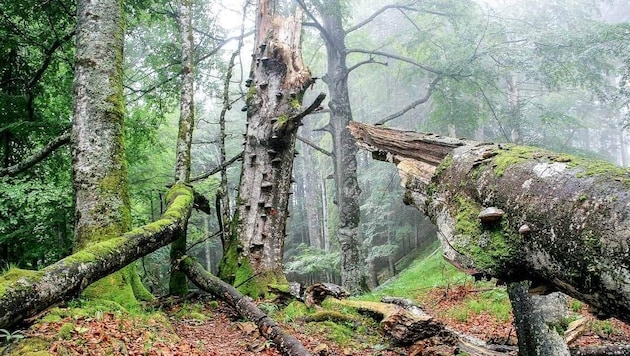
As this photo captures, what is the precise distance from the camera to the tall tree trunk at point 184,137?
6402mm

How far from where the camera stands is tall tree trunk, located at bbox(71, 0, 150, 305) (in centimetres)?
438

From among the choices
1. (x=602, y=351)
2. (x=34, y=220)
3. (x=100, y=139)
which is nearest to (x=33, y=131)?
(x=34, y=220)

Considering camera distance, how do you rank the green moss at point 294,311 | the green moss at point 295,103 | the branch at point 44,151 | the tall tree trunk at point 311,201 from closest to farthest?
the branch at point 44,151 < the green moss at point 294,311 < the green moss at point 295,103 < the tall tree trunk at point 311,201

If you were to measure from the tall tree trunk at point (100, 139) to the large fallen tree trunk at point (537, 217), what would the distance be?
349 cm

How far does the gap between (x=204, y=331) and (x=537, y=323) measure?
395 cm

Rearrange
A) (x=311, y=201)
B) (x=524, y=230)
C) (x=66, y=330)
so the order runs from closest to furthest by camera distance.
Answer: (x=524, y=230) < (x=66, y=330) < (x=311, y=201)

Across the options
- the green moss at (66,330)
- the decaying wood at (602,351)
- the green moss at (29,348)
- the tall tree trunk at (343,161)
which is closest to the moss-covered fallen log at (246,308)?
the green moss at (66,330)

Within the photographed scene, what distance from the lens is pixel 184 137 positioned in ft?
21.5

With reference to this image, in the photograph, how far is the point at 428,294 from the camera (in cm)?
1209

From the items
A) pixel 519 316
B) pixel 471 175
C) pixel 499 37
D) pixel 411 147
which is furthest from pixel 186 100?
pixel 499 37

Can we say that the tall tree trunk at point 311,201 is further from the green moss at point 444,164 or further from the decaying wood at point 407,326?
the green moss at point 444,164

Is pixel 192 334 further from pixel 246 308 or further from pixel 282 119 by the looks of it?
pixel 282 119

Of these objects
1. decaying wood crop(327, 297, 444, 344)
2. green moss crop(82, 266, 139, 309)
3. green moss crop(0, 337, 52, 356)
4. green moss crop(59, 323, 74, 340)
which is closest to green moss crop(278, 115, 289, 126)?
green moss crop(82, 266, 139, 309)

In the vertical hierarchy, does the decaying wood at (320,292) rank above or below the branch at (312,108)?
below
